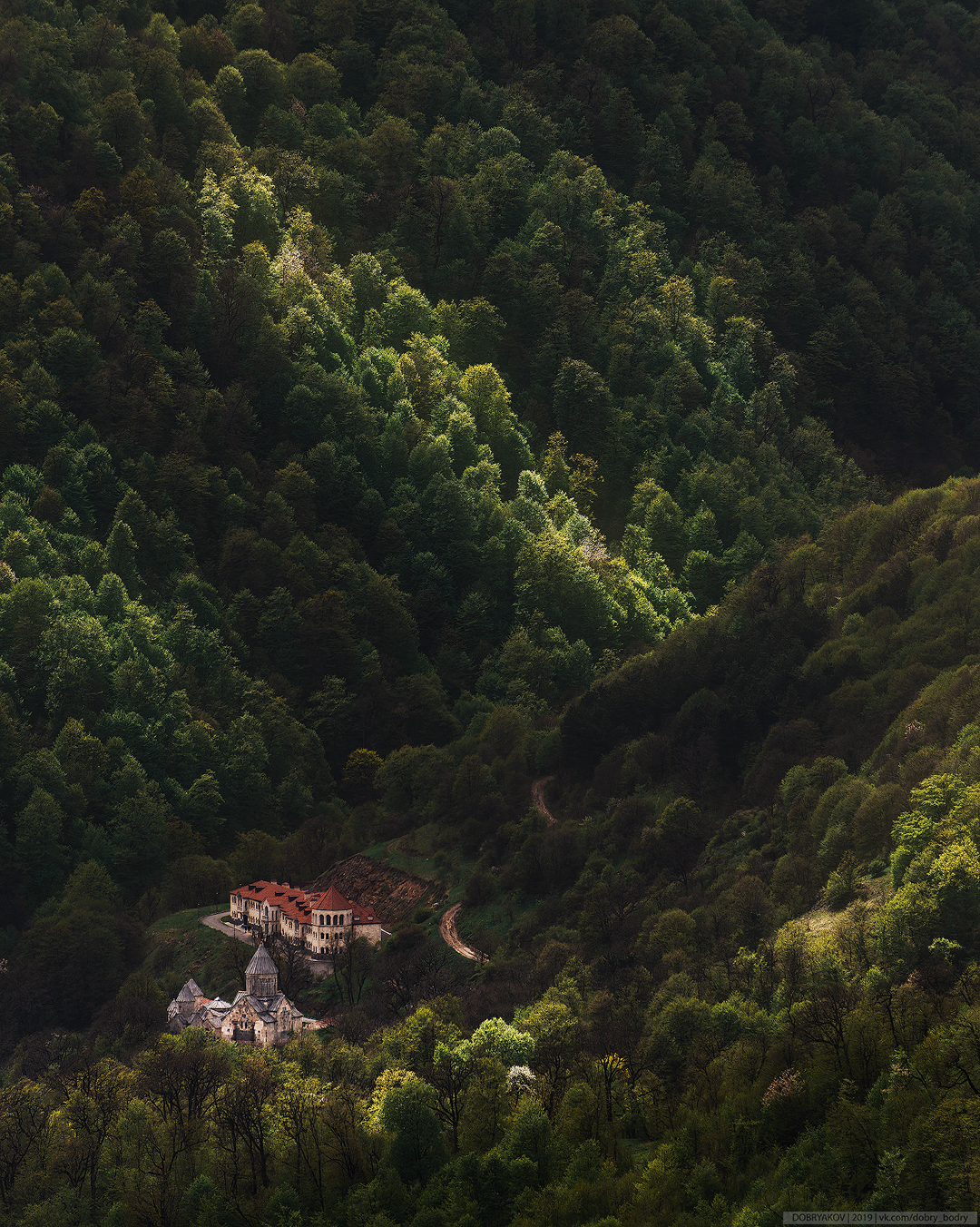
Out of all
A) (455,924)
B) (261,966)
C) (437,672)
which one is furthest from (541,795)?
(261,966)

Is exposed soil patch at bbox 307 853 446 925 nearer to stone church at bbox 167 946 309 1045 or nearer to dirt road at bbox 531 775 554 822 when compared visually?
dirt road at bbox 531 775 554 822

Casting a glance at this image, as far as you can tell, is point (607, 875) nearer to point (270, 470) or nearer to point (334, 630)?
point (334, 630)

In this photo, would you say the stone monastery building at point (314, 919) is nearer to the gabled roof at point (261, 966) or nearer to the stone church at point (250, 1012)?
the stone church at point (250, 1012)

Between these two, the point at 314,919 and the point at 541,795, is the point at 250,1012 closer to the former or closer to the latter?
the point at 314,919

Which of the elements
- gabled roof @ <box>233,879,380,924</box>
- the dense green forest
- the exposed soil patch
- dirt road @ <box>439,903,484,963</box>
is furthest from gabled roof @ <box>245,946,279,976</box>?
dirt road @ <box>439,903,484,963</box>

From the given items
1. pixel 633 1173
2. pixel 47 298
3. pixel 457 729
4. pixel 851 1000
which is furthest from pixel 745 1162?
pixel 47 298

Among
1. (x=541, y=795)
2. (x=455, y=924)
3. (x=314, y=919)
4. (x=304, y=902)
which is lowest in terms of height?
(x=304, y=902)

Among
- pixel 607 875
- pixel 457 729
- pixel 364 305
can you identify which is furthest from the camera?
pixel 364 305

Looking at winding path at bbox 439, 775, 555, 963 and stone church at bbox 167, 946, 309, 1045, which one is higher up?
winding path at bbox 439, 775, 555, 963
